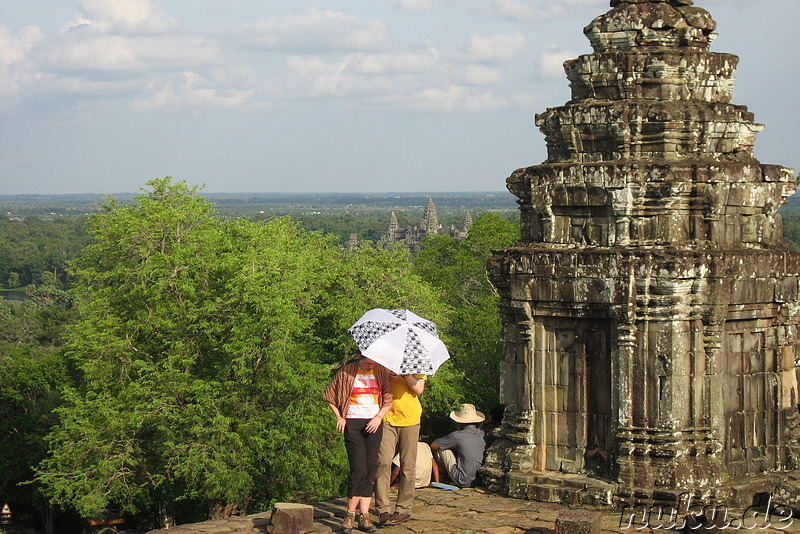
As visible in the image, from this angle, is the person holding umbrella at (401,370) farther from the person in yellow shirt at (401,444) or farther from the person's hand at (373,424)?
the person's hand at (373,424)

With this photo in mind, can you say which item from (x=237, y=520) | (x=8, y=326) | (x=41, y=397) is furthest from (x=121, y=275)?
(x=8, y=326)

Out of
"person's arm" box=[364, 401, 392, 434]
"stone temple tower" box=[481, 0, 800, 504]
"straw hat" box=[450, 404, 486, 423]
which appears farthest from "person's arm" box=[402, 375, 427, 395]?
"straw hat" box=[450, 404, 486, 423]

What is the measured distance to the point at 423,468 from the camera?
37.9 ft

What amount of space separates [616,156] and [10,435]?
928 inches

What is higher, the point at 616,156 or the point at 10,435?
the point at 616,156

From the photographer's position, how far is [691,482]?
10.3 metres

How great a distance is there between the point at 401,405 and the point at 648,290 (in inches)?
102

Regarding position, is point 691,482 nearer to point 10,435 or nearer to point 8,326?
point 10,435

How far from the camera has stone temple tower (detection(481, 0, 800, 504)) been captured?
34.3ft

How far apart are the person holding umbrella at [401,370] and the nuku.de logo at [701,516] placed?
1.95 metres

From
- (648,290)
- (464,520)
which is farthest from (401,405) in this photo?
(648,290)

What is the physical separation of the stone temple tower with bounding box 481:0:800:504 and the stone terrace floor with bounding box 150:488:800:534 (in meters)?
0.32

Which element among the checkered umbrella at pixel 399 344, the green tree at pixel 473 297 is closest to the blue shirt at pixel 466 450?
the checkered umbrella at pixel 399 344

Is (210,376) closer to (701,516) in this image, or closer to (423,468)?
(423,468)
